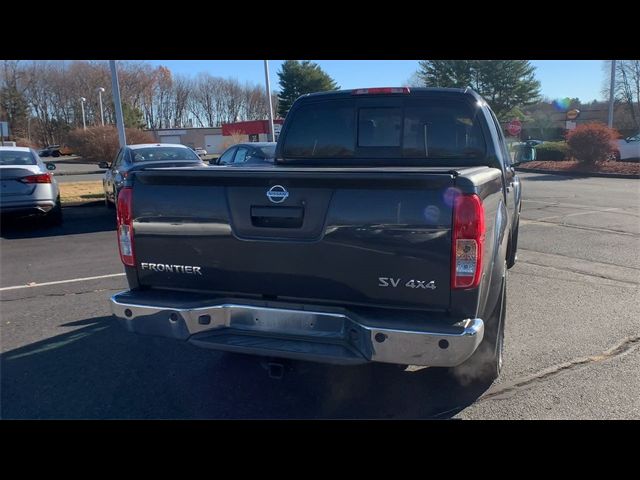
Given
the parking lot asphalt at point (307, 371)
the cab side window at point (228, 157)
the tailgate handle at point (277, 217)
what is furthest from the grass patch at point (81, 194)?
the tailgate handle at point (277, 217)

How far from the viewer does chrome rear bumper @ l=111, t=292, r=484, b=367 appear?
271 cm

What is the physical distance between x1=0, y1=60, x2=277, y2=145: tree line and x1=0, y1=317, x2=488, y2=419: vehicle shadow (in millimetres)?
63704

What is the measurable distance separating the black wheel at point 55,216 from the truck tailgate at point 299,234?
27.0ft

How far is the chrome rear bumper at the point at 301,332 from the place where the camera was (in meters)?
2.71

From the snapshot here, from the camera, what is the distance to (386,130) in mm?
4590

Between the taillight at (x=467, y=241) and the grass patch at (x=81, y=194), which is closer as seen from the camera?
the taillight at (x=467, y=241)

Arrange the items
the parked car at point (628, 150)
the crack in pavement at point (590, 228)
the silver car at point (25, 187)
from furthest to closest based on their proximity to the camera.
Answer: the parked car at point (628, 150) → the silver car at point (25, 187) → the crack in pavement at point (590, 228)

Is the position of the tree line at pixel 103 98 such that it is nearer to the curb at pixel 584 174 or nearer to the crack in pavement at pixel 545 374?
the curb at pixel 584 174

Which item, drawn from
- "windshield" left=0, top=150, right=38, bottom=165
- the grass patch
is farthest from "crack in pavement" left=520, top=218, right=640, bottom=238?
the grass patch

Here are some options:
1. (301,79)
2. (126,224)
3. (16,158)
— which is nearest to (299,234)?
(126,224)

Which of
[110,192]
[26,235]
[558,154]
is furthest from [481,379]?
[558,154]

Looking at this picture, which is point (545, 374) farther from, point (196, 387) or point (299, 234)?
point (196, 387)

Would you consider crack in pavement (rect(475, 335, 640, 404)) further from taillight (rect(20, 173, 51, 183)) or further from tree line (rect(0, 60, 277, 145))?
tree line (rect(0, 60, 277, 145))

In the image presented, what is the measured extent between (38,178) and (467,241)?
31.4ft
